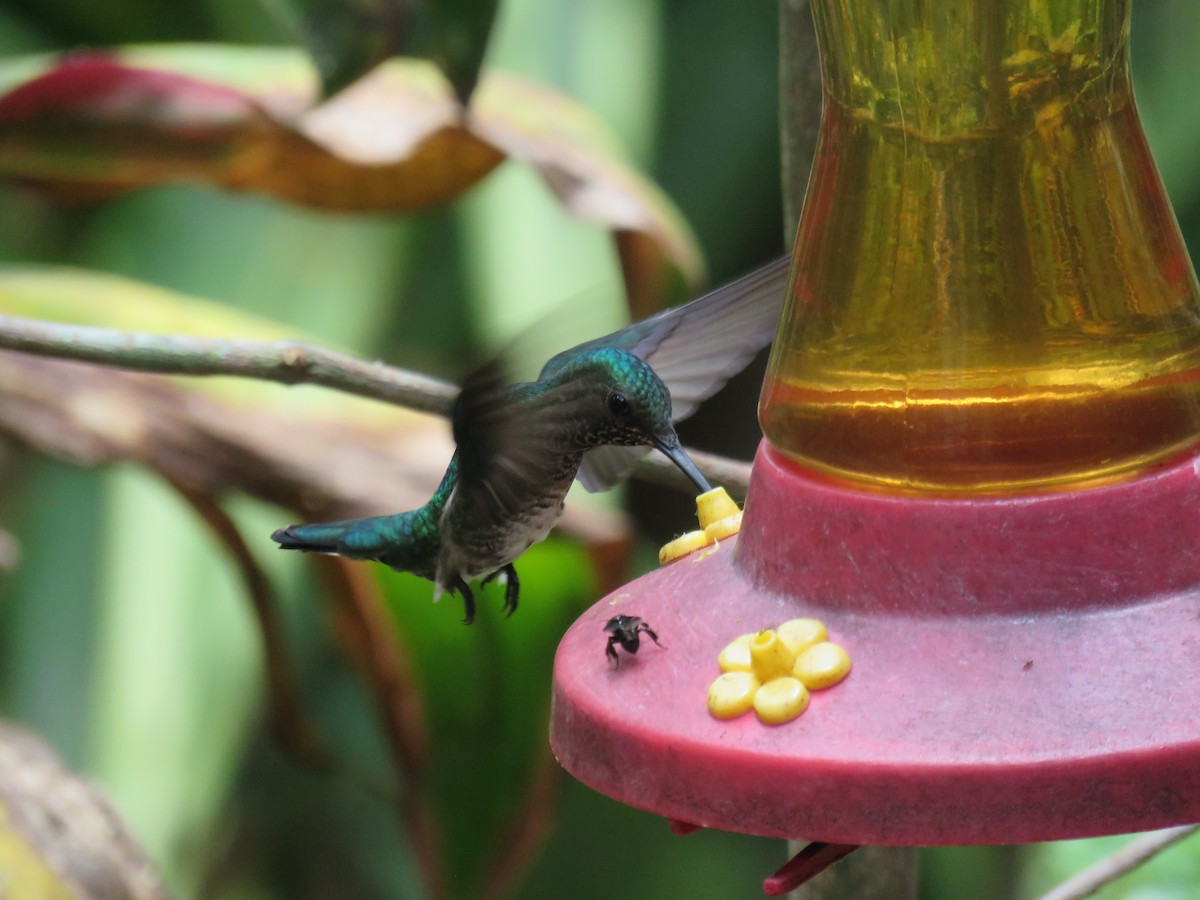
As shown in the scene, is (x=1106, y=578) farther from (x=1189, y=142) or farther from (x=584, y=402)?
(x=1189, y=142)

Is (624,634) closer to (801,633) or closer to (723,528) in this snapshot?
(801,633)

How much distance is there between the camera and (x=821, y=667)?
1.10m

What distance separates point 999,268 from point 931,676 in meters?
0.33

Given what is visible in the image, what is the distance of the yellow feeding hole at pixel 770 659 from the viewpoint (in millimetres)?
1086

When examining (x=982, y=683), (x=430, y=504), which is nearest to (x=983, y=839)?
(x=982, y=683)

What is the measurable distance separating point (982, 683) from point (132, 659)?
9.21 ft

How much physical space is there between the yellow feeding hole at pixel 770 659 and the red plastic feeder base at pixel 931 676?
0.11ft

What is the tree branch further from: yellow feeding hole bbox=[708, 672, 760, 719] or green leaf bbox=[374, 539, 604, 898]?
green leaf bbox=[374, 539, 604, 898]

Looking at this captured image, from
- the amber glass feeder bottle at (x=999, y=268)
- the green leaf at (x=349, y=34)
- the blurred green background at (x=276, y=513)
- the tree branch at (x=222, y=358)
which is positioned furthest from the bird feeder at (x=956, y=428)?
the blurred green background at (x=276, y=513)

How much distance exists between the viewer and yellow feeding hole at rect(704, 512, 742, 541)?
149cm

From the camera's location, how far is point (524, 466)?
1.46 meters

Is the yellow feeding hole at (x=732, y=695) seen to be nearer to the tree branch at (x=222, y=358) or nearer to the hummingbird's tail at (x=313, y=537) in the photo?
the tree branch at (x=222, y=358)


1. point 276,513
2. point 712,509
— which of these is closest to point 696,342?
point 712,509

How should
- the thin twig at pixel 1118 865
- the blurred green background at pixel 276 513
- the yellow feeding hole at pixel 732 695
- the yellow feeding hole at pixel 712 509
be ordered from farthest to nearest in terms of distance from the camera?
the blurred green background at pixel 276 513 → the thin twig at pixel 1118 865 → the yellow feeding hole at pixel 712 509 → the yellow feeding hole at pixel 732 695
